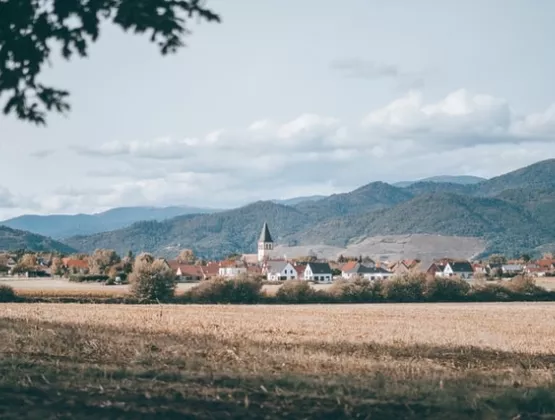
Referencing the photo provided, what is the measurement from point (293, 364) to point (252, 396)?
411 cm

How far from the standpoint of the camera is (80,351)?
1650 centimetres

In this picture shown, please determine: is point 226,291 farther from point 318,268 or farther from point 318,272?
point 318,268

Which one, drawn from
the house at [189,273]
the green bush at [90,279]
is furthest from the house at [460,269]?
the green bush at [90,279]

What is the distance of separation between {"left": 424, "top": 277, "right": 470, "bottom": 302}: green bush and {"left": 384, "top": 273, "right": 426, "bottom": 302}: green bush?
72 centimetres

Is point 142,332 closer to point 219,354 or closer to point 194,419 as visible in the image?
point 219,354

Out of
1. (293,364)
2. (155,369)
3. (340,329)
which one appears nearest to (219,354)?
(293,364)

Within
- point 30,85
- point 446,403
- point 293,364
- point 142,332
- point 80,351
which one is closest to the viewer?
point 446,403

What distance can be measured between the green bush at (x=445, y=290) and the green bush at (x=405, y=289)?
0.72m

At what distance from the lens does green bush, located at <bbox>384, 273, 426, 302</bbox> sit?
74.9 metres

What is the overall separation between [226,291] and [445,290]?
876 inches

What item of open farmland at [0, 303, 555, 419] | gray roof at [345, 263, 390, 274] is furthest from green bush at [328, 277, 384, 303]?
gray roof at [345, 263, 390, 274]

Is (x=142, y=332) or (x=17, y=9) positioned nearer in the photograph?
(x=17, y=9)

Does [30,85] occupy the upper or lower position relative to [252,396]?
upper

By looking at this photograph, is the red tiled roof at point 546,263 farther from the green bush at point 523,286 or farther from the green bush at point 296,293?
the green bush at point 296,293
